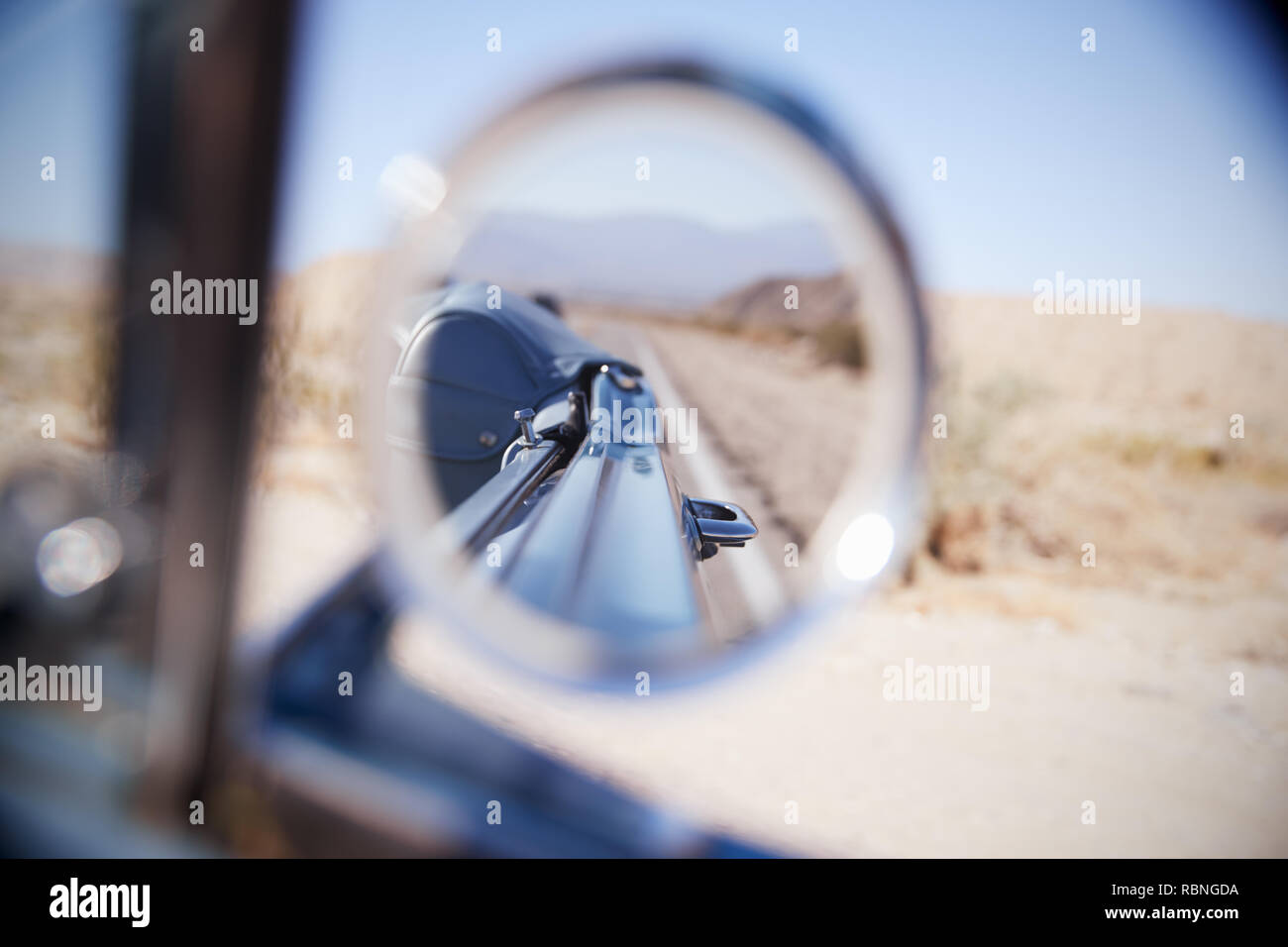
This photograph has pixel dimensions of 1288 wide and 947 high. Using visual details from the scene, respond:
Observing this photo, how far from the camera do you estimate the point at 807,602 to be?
2283mm

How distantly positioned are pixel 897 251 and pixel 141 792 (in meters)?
1.96

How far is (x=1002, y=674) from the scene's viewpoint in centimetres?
643

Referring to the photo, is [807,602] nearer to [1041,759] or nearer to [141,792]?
[141,792]

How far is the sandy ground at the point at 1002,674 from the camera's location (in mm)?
3275

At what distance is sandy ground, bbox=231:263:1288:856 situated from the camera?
3.28m
